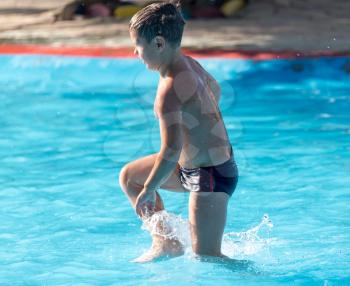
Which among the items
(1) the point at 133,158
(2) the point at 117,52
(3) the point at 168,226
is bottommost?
(1) the point at 133,158

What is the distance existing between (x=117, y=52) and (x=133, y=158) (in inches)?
114

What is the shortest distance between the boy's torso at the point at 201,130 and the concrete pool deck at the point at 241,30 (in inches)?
209

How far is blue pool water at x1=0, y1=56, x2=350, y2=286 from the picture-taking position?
4684mm

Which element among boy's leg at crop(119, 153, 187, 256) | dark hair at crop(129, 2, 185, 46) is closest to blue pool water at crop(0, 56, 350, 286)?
boy's leg at crop(119, 153, 187, 256)

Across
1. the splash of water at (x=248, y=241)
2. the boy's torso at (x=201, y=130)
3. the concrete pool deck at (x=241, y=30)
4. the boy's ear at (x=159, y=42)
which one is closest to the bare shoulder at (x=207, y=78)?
the boy's torso at (x=201, y=130)

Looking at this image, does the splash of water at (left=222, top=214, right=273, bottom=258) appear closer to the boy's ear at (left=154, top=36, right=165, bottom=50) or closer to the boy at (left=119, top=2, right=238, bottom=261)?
the boy at (left=119, top=2, right=238, bottom=261)

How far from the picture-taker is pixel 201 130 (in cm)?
417

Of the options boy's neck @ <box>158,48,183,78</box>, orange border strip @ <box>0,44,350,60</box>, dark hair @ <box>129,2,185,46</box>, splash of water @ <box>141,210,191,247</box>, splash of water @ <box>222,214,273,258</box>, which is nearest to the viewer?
dark hair @ <box>129,2,185,46</box>

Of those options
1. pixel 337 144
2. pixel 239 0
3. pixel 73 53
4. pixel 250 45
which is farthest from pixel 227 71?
pixel 239 0

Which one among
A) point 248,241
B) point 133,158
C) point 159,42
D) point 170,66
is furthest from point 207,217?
point 133,158

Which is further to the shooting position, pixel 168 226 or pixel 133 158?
pixel 133 158

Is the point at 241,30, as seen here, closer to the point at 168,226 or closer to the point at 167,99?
the point at 168,226

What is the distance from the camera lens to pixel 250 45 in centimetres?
991

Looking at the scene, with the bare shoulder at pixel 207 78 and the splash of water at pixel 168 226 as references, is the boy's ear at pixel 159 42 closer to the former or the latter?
the bare shoulder at pixel 207 78
